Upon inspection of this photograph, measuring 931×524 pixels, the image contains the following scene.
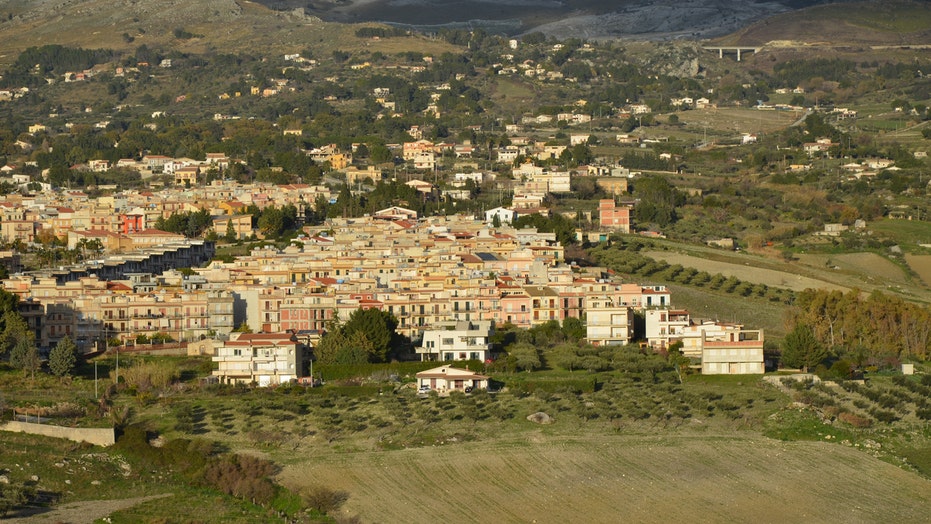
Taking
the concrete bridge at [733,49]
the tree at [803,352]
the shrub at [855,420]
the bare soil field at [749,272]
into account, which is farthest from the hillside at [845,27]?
the shrub at [855,420]

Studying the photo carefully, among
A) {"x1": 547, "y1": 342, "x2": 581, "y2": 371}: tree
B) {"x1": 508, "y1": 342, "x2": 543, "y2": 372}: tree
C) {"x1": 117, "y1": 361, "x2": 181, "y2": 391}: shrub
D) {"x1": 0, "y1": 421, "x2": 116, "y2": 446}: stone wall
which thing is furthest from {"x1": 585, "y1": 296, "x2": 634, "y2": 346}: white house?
{"x1": 0, "y1": 421, "x2": 116, "y2": 446}: stone wall

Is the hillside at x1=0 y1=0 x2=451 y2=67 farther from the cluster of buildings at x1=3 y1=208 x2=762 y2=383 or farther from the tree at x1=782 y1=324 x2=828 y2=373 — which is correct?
the tree at x1=782 y1=324 x2=828 y2=373

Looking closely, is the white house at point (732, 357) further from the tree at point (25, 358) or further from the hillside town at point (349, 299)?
the tree at point (25, 358)

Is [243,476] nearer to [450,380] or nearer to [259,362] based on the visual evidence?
[450,380]

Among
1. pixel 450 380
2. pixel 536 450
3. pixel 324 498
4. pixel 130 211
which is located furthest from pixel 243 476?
pixel 130 211

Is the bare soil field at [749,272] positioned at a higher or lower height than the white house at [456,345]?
higher
